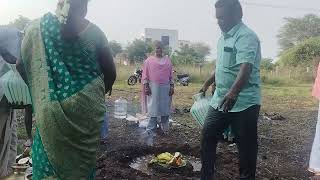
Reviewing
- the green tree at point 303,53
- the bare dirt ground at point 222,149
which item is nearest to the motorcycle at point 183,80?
the bare dirt ground at point 222,149

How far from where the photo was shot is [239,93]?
433cm

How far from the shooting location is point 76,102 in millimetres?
2990

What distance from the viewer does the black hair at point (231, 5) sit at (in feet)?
14.9

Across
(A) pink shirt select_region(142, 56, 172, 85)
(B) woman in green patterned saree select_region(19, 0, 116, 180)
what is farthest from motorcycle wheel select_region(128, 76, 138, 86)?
(B) woman in green patterned saree select_region(19, 0, 116, 180)

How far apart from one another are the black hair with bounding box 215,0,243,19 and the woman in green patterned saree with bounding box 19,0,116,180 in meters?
1.78

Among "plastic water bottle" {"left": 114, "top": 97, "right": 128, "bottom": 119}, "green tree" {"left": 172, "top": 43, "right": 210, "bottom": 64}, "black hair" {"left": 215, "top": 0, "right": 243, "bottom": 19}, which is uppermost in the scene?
"black hair" {"left": 215, "top": 0, "right": 243, "bottom": 19}

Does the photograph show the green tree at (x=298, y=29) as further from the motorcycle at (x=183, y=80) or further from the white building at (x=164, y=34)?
the motorcycle at (x=183, y=80)

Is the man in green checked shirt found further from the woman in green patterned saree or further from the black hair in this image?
the woman in green patterned saree

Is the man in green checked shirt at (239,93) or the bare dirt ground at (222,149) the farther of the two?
the bare dirt ground at (222,149)

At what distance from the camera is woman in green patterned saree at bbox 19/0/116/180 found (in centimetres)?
298

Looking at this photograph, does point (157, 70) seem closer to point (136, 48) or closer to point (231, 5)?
point (231, 5)

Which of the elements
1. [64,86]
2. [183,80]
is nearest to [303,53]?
[183,80]

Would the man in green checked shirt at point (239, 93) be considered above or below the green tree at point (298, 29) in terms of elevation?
below

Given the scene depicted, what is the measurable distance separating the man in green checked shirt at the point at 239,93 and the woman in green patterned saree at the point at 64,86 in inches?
60.6
